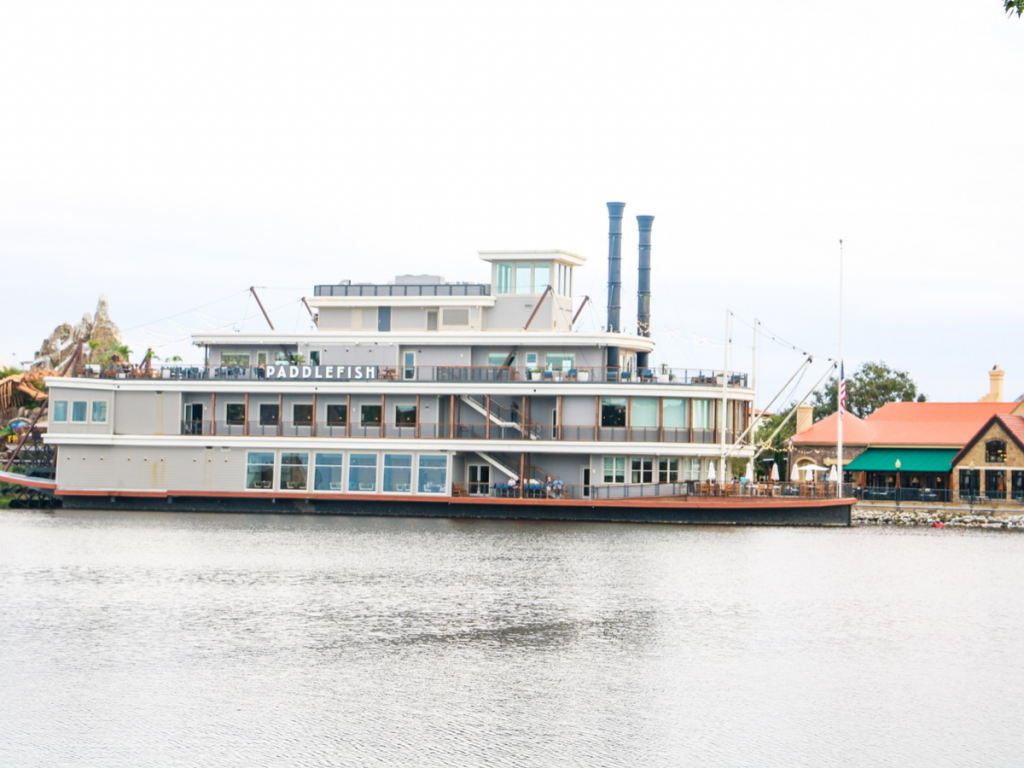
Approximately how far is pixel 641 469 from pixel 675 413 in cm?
289

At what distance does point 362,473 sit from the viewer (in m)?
57.7

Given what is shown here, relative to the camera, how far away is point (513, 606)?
97.8ft

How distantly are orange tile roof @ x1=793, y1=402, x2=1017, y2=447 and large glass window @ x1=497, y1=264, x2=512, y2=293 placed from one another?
22.8m

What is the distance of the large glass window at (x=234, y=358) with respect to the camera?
61219 mm

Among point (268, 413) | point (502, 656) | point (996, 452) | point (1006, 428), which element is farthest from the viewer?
point (996, 452)

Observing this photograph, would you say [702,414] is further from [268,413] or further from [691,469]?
[268,413]

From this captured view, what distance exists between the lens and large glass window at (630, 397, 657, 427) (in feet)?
180

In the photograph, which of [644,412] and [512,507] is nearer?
[644,412]

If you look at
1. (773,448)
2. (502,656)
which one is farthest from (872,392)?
(502,656)

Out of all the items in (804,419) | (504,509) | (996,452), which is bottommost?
(504,509)

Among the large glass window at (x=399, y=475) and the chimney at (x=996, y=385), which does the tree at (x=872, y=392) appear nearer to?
the chimney at (x=996, y=385)

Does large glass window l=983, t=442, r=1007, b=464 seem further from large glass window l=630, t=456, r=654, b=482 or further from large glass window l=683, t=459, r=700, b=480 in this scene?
large glass window l=630, t=456, r=654, b=482

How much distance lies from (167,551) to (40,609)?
12091 millimetres

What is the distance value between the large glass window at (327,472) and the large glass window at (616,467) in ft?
40.1
